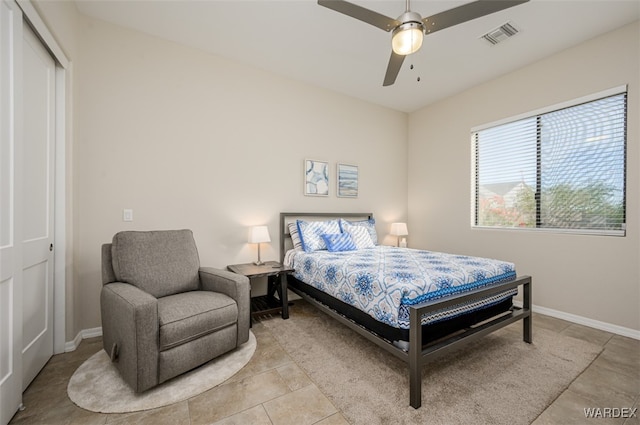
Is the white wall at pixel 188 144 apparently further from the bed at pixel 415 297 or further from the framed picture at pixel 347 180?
the bed at pixel 415 297

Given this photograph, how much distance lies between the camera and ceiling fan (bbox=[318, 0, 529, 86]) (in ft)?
5.75

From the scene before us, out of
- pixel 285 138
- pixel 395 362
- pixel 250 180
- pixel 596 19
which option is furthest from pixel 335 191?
pixel 596 19

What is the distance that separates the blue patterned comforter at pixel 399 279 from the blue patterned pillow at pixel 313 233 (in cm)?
36

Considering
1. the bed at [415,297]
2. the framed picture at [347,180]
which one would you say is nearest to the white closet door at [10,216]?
the bed at [415,297]

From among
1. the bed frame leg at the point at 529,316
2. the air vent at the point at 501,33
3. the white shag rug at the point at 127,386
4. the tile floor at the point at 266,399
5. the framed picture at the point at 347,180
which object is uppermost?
the air vent at the point at 501,33

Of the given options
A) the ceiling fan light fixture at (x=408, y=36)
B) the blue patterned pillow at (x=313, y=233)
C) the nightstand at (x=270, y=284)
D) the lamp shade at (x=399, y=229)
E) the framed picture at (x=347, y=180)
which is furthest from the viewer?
the lamp shade at (x=399, y=229)

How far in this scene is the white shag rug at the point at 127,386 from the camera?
5.33 feet

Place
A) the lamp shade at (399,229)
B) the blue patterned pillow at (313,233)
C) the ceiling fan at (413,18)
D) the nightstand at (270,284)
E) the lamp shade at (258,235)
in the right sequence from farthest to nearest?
the lamp shade at (399,229), the blue patterned pillow at (313,233), the lamp shade at (258,235), the nightstand at (270,284), the ceiling fan at (413,18)

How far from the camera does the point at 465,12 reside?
181 cm

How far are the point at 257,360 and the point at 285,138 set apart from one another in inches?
107

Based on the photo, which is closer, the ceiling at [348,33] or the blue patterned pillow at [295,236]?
the ceiling at [348,33]

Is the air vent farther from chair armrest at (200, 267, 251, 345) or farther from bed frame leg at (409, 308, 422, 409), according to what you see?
chair armrest at (200, 267, 251, 345)

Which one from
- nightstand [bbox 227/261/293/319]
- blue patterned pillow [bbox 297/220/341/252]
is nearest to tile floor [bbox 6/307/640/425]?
nightstand [bbox 227/261/293/319]

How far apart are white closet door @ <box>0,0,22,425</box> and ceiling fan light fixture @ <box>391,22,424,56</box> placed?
92.7 inches
